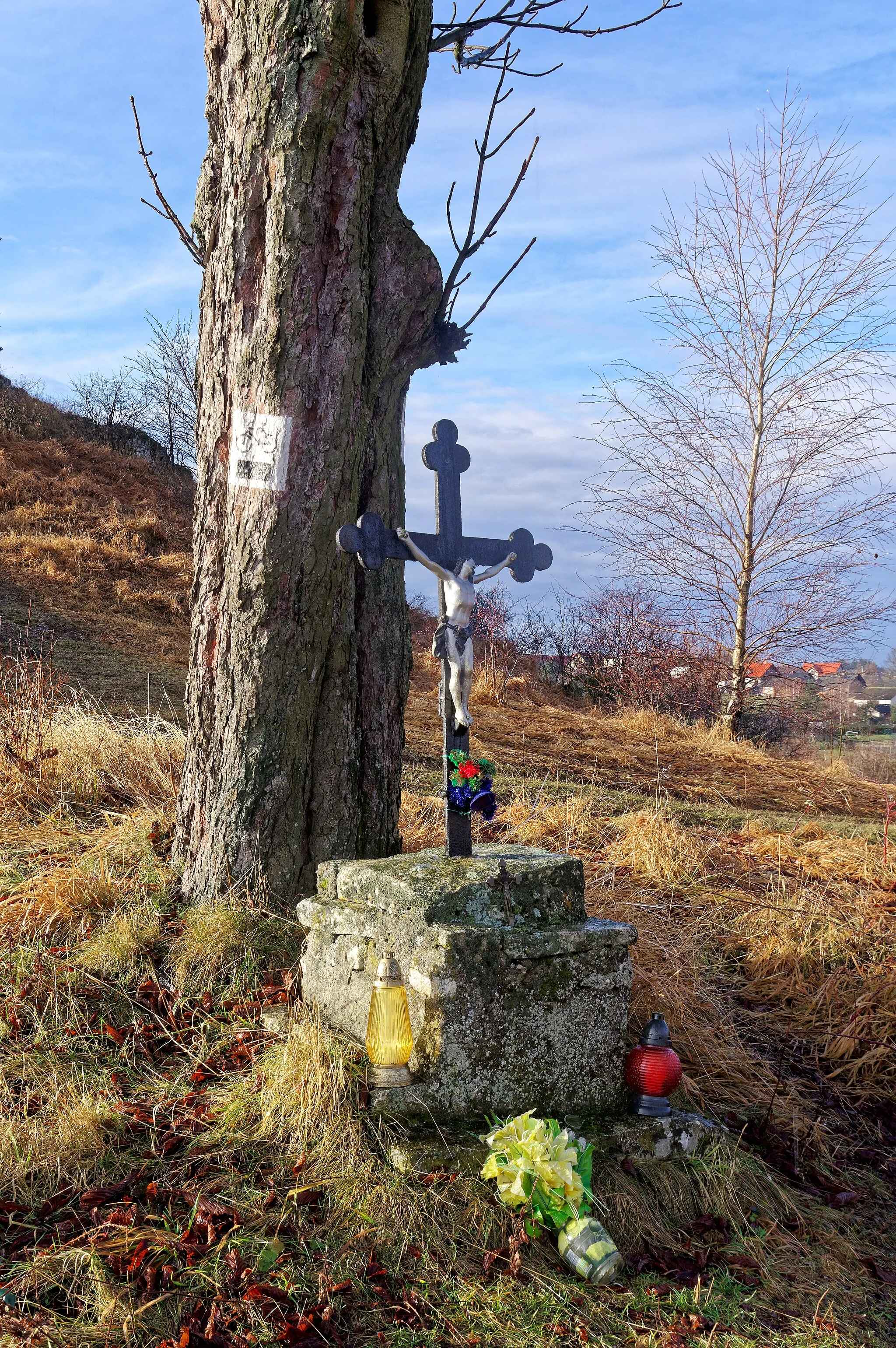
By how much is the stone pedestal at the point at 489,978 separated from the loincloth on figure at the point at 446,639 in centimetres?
71

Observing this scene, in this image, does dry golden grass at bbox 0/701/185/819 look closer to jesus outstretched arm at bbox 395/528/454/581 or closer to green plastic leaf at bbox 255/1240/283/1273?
jesus outstretched arm at bbox 395/528/454/581

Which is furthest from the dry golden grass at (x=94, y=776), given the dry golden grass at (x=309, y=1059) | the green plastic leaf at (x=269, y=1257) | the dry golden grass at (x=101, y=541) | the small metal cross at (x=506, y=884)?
the dry golden grass at (x=101, y=541)

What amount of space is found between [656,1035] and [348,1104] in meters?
1.03

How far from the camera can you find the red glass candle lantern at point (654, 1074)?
3176mm

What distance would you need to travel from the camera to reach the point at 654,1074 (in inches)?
125

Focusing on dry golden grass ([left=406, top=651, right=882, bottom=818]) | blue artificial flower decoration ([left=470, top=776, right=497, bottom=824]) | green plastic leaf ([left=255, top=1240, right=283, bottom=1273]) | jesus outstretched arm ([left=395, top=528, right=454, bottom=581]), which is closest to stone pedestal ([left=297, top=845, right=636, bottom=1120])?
blue artificial flower decoration ([left=470, top=776, right=497, bottom=824])

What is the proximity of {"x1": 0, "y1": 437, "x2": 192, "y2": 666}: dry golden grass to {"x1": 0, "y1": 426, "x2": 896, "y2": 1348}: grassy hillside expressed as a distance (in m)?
6.83

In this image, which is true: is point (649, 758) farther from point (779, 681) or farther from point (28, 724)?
point (28, 724)

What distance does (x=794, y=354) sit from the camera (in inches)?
430

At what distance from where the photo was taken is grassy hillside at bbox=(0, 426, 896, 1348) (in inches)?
98.3

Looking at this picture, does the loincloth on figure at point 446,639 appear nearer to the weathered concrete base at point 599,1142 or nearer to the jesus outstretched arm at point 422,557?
the jesus outstretched arm at point 422,557

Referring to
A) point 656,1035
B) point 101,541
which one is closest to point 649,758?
point 656,1035

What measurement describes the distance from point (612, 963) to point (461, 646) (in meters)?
1.16

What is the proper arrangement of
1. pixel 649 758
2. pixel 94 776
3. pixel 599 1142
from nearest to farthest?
pixel 599 1142, pixel 94 776, pixel 649 758
